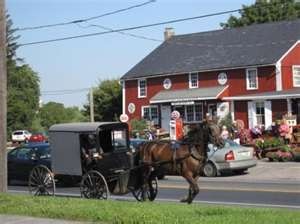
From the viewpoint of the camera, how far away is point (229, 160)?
2617cm

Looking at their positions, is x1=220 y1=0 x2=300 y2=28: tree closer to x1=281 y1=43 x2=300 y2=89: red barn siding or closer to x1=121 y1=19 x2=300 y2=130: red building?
x1=121 y1=19 x2=300 y2=130: red building

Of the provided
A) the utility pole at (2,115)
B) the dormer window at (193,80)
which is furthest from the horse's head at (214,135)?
the dormer window at (193,80)

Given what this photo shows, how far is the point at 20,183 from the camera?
81.9 feet

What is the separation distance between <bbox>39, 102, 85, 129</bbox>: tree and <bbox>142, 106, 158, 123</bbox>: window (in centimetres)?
5592

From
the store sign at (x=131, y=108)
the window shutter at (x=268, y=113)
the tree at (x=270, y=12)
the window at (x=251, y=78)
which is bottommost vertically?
the window shutter at (x=268, y=113)

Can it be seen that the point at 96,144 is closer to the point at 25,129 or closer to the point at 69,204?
the point at 69,204

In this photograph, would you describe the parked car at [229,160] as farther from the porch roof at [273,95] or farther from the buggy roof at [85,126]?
the porch roof at [273,95]

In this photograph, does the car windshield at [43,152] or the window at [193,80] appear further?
the window at [193,80]

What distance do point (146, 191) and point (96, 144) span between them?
87.2 inches

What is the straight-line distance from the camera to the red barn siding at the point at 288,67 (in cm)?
4903

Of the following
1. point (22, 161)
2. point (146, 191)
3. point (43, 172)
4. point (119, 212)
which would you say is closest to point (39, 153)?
point (22, 161)

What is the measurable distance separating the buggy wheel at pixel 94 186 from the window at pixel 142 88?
40.4 meters

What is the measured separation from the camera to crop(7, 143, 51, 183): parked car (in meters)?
24.0

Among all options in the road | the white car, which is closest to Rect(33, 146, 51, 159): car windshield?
the road
